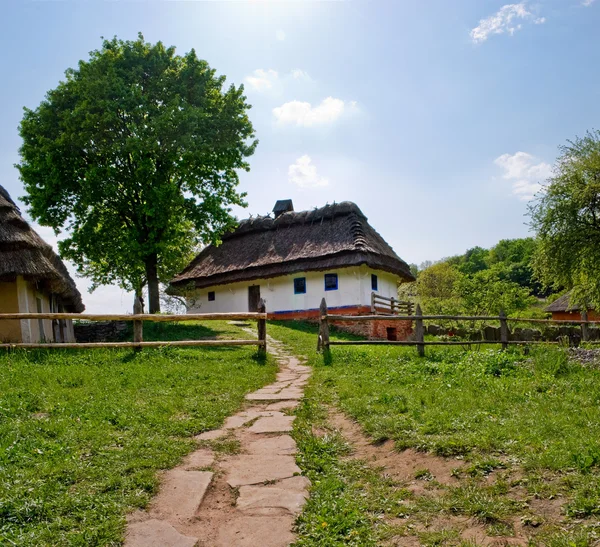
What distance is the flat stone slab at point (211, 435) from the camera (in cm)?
482

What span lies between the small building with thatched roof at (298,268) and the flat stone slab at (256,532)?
18017 millimetres

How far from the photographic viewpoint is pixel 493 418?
4672 mm

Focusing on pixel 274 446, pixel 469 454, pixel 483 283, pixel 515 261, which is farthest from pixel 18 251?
pixel 515 261

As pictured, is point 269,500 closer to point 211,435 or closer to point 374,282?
point 211,435

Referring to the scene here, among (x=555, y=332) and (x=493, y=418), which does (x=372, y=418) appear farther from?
(x=555, y=332)

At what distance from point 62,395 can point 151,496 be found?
3426mm

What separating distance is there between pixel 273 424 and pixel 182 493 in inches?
76.4

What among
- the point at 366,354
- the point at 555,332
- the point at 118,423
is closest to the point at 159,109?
the point at 366,354

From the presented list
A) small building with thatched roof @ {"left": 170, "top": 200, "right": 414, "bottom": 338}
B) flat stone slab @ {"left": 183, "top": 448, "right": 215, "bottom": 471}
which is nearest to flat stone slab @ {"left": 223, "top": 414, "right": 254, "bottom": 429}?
flat stone slab @ {"left": 183, "top": 448, "right": 215, "bottom": 471}

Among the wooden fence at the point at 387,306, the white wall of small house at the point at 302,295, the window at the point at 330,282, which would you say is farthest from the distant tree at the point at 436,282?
the window at the point at 330,282

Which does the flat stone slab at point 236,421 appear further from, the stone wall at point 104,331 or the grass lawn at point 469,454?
the stone wall at point 104,331

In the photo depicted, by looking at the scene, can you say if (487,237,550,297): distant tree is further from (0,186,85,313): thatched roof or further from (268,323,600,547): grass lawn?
(268,323,600,547): grass lawn

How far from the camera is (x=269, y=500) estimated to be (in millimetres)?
3451

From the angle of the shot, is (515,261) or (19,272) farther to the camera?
(515,261)
